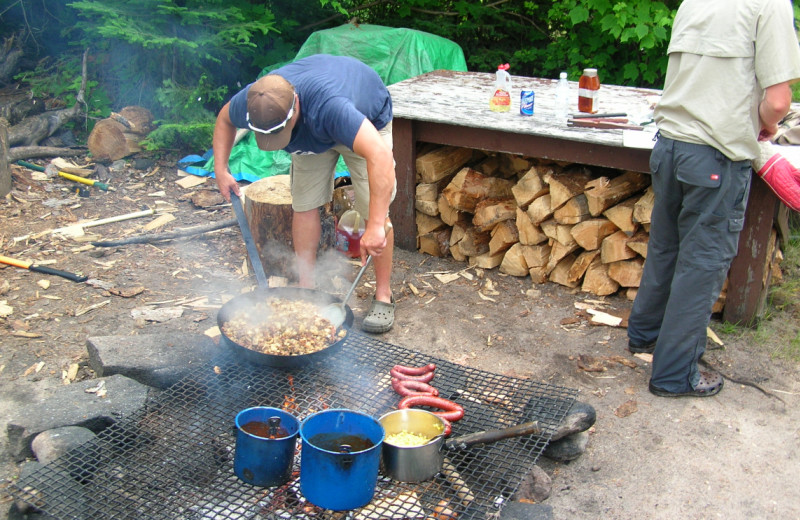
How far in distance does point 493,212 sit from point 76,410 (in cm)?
336

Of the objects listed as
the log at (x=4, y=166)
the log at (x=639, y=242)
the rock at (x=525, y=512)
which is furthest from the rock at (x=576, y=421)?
the log at (x=4, y=166)

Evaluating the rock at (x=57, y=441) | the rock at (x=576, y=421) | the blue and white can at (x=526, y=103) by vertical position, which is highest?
the blue and white can at (x=526, y=103)

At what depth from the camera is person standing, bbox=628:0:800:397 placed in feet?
11.1

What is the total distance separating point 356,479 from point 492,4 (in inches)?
299

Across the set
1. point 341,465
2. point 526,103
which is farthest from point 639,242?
point 341,465

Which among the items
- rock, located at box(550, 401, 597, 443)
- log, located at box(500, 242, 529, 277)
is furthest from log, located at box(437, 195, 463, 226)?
rock, located at box(550, 401, 597, 443)

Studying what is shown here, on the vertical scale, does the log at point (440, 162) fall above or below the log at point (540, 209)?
above

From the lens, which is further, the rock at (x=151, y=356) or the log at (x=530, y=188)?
the log at (x=530, y=188)

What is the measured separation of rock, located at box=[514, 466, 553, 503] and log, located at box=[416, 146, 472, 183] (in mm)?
2986

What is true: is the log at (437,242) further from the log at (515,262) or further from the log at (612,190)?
the log at (612,190)

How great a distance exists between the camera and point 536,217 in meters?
5.25

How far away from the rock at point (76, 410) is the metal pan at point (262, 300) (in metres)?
0.57

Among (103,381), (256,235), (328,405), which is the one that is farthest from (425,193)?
(103,381)

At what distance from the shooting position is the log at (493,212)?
18.1 ft
